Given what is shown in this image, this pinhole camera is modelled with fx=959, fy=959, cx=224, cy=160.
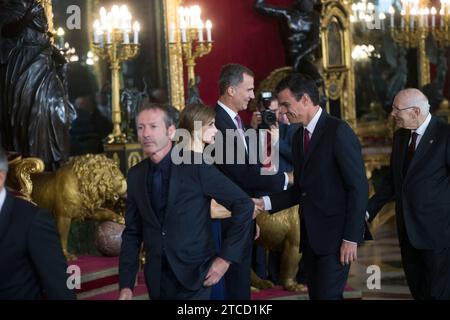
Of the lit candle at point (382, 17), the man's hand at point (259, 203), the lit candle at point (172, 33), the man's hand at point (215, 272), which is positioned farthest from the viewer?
the lit candle at point (382, 17)

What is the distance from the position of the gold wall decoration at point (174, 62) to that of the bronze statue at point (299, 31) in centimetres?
159

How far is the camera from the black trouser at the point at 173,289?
439cm

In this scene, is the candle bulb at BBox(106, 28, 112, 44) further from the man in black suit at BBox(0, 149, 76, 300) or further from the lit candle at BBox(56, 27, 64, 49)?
the man in black suit at BBox(0, 149, 76, 300)

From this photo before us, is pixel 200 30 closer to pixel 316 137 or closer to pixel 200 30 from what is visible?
pixel 200 30

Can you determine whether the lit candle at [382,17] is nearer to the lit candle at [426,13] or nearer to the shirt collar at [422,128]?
the lit candle at [426,13]

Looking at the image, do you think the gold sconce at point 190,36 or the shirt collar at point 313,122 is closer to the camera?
the shirt collar at point 313,122

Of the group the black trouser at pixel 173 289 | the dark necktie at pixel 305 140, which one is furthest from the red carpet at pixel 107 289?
the black trouser at pixel 173 289

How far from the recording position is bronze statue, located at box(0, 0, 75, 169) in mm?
8203

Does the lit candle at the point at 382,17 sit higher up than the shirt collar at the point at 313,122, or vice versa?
the lit candle at the point at 382,17

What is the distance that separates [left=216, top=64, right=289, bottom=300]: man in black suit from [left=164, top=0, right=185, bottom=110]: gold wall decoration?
→ 16.5 ft

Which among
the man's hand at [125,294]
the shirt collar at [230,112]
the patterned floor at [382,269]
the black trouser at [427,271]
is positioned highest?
the shirt collar at [230,112]

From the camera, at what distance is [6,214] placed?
3.79 meters
